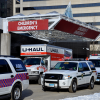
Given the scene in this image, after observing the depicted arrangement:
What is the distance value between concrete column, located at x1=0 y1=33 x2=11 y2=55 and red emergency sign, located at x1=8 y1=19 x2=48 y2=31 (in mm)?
1195

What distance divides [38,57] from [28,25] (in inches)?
428

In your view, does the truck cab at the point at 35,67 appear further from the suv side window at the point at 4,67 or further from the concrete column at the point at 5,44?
the concrete column at the point at 5,44

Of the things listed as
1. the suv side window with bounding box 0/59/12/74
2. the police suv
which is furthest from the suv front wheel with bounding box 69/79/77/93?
the suv side window with bounding box 0/59/12/74

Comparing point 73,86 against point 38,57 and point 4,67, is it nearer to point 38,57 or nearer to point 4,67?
point 4,67

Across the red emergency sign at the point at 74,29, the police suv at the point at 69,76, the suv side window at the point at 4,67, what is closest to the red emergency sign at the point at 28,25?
the red emergency sign at the point at 74,29

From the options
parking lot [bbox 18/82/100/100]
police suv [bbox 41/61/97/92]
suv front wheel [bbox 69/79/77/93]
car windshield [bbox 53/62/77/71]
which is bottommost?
parking lot [bbox 18/82/100/100]

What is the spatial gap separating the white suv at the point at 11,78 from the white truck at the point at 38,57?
250 inches

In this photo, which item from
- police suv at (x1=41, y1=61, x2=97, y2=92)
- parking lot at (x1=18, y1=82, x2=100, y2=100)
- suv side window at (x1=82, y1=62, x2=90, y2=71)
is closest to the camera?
parking lot at (x1=18, y1=82, x2=100, y2=100)

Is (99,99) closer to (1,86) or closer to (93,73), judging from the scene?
(1,86)

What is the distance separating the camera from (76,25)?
1284 inches

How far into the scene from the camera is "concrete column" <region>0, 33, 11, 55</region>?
1031 inches

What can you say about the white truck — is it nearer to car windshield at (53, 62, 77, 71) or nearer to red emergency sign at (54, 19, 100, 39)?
car windshield at (53, 62, 77, 71)

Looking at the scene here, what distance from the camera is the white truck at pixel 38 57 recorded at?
54.3 ft

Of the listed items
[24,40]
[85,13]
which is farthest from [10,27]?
[85,13]
